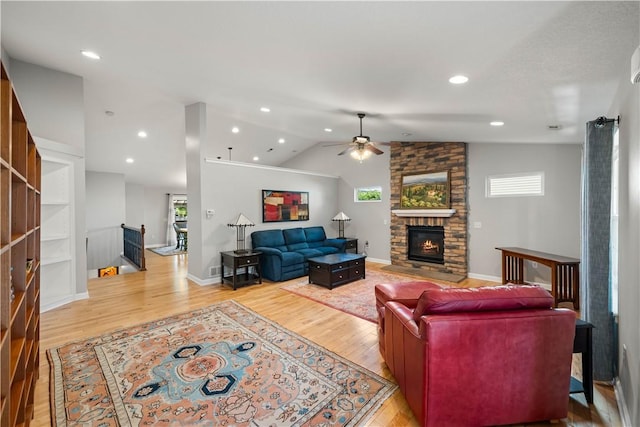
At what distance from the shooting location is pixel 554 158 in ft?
16.0

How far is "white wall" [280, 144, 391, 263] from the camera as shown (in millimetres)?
7340

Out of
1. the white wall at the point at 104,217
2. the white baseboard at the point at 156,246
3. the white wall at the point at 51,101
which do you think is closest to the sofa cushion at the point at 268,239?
the white wall at the point at 51,101

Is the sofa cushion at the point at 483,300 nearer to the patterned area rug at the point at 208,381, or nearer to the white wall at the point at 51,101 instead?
the patterned area rug at the point at 208,381

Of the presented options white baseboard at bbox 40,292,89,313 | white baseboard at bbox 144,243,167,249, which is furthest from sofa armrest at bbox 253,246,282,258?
white baseboard at bbox 144,243,167,249

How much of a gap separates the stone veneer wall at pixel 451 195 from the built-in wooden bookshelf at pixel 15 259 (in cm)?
625

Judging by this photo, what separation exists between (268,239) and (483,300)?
4793 millimetres

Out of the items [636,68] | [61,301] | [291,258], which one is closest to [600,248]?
[636,68]

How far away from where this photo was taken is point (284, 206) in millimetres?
6742

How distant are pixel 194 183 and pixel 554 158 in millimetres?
6392

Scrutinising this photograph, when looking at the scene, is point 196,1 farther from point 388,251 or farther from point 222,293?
point 388,251

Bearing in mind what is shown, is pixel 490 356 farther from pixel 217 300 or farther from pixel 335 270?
pixel 217 300

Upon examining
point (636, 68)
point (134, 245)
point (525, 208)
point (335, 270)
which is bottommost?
point (335, 270)

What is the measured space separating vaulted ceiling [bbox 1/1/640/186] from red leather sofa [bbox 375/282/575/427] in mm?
1615

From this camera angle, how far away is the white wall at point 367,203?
734cm
